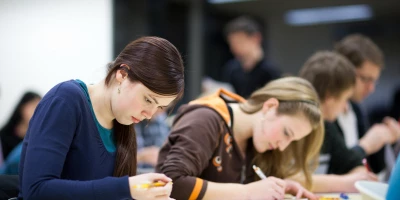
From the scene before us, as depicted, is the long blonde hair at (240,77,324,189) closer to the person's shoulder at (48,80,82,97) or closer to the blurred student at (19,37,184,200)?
the blurred student at (19,37,184,200)

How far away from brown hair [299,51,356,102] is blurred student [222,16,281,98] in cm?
157

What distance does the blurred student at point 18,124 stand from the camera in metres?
3.08

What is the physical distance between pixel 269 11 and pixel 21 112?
149 inches

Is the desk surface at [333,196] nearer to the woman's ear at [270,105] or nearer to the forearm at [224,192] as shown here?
the forearm at [224,192]

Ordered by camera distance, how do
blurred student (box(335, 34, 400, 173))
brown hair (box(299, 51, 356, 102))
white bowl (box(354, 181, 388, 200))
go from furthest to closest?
blurred student (box(335, 34, 400, 173)), brown hair (box(299, 51, 356, 102)), white bowl (box(354, 181, 388, 200))

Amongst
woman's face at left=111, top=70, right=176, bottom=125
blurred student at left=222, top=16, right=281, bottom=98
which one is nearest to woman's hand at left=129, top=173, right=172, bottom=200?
woman's face at left=111, top=70, right=176, bottom=125

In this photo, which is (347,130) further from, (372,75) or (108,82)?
(108,82)

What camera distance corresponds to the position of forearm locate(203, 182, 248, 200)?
1.44 metres

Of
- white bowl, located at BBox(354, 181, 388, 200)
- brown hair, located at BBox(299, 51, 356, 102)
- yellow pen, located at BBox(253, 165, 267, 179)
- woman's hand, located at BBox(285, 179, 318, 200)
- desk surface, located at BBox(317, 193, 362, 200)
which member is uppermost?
brown hair, located at BBox(299, 51, 356, 102)

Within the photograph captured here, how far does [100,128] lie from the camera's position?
4.12ft

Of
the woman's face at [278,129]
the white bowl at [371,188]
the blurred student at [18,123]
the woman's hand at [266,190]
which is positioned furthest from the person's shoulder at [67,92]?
the blurred student at [18,123]

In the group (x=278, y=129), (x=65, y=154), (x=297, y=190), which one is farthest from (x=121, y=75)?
(x=297, y=190)

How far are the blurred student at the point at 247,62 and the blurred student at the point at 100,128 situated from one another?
2546mm

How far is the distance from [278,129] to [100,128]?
65 cm
